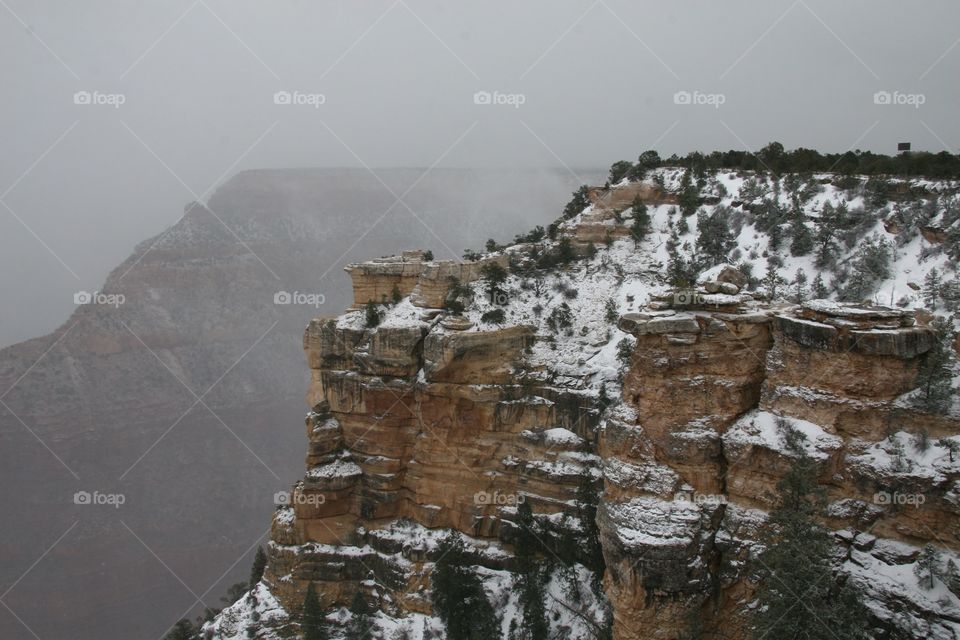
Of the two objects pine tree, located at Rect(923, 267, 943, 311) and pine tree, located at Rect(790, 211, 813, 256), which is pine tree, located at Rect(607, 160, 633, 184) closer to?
pine tree, located at Rect(790, 211, 813, 256)

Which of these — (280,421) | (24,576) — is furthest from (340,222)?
(24,576)

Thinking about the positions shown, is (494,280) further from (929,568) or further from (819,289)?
(929,568)

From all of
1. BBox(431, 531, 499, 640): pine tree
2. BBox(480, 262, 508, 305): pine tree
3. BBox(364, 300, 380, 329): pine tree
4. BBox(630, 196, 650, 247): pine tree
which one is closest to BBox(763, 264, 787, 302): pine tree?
BBox(630, 196, 650, 247): pine tree

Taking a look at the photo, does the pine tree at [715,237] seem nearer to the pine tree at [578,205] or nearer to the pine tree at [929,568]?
the pine tree at [578,205]

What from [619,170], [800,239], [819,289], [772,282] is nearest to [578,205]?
[619,170]

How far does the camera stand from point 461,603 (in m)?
33.4

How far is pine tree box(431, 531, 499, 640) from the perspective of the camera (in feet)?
107

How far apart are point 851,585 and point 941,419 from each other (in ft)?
19.3

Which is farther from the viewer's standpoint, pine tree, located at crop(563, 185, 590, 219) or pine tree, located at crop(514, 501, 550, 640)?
pine tree, located at crop(563, 185, 590, 219)

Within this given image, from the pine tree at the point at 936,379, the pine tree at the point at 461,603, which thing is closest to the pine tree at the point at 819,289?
the pine tree at the point at 936,379

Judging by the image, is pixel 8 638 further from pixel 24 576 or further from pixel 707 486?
pixel 707 486

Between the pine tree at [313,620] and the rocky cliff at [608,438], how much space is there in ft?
6.73

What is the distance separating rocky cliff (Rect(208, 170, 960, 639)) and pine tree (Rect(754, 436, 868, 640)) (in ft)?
3.02

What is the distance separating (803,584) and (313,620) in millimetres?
25375
